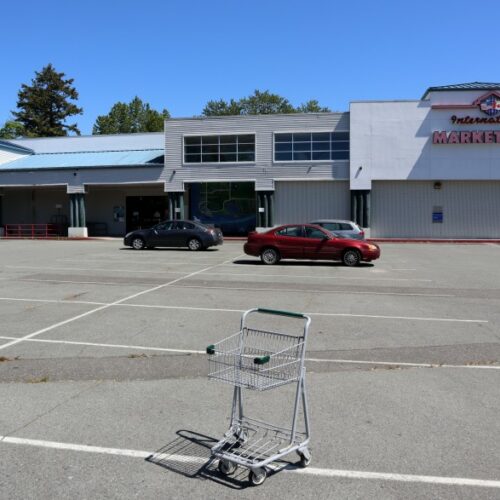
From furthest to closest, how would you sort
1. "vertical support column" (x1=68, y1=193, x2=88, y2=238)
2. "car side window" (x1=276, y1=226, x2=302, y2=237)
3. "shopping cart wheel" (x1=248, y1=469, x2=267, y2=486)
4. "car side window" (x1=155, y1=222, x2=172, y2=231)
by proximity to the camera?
1. "vertical support column" (x1=68, y1=193, x2=88, y2=238)
2. "car side window" (x1=155, y1=222, x2=172, y2=231)
3. "car side window" (x1=276, y1=226, x2=302, y2=237)
4. "shopping cart wheel" (x1=248, y1=469, x2=267, y2=486)

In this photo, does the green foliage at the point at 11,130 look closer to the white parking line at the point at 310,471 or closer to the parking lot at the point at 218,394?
the parking lot at the point at 218,394

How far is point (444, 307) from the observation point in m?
10.9

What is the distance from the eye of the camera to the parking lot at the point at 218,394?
12.5ft

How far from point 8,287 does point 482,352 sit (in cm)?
1098

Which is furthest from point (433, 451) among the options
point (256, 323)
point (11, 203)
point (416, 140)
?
point (11, 203)

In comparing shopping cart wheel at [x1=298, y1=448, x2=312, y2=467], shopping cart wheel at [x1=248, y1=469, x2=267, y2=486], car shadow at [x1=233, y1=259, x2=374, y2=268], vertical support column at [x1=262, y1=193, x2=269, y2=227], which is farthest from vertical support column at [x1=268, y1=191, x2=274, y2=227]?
shopping cart wheel at [x1=248, y1=469, x2=267, y2=486]

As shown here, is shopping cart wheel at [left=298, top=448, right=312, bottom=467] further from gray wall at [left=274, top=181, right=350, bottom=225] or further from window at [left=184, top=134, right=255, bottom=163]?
window at [left=184, top=134, right=255, bottom=163]

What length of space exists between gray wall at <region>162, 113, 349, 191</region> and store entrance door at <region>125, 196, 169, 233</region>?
426cm

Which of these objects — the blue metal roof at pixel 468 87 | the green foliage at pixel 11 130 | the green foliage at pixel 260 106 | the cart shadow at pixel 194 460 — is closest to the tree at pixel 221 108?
the green foliage at pixel 260 106

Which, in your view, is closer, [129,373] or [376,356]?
[129,373]

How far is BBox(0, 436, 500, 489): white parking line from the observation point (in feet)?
12.3

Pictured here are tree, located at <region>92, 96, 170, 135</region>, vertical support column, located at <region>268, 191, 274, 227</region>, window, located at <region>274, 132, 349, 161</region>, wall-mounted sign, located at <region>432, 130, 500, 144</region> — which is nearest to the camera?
wall-mounted sign, located at <region>432, 130, 500, 144</region>

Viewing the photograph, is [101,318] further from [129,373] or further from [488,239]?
[488,239]

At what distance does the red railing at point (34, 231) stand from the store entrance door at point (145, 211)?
5200 millimetres
